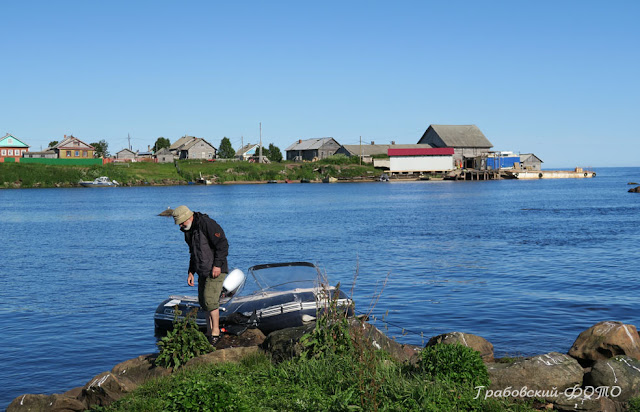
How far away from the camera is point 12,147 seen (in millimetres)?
132500

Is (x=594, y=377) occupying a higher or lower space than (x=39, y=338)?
higher

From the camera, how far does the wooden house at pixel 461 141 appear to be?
131625mm

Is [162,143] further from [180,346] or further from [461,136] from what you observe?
[180,346]

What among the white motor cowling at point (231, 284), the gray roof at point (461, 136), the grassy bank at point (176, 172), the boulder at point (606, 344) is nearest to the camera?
the boulder at point (606, 344)

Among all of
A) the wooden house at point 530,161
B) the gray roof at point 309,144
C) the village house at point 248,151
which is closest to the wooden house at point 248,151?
the village house at point 248,151

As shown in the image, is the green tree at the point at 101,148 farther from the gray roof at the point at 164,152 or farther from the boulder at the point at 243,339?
the boulder at the point at 243,339

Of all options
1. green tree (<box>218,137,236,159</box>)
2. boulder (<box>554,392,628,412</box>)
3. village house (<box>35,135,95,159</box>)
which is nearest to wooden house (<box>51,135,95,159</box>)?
village house (<box>35,135,95,159</box>)

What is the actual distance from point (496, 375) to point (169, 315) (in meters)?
8.08

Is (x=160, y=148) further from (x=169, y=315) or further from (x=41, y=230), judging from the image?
(x=169, y=315)

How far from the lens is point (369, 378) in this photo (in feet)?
24.5

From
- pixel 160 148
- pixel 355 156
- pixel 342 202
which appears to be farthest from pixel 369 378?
pixel 160 148

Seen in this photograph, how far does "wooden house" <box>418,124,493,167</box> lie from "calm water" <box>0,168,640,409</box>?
80713 mm

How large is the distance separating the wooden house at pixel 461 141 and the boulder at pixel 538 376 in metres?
125

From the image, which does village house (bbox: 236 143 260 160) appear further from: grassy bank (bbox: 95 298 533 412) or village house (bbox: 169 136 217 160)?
grassy bank (bbox: 95 298 533 412)
